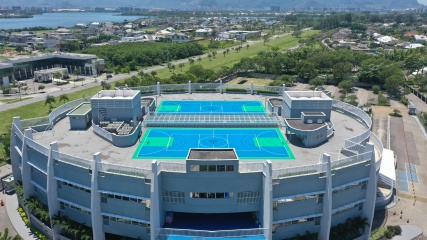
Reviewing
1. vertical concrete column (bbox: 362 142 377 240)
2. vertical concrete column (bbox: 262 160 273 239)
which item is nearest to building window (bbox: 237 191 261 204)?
vertical concrete column (bbox: 262 160 273 239)

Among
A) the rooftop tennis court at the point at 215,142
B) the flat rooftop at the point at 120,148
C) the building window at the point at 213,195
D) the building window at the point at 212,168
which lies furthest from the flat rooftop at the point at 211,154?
the flat rooftop at the point at 120,148

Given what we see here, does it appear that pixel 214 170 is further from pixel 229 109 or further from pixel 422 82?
pixel 422 82

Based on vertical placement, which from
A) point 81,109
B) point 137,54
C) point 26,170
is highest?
point 137,54

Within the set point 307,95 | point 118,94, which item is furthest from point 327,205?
point 118,94

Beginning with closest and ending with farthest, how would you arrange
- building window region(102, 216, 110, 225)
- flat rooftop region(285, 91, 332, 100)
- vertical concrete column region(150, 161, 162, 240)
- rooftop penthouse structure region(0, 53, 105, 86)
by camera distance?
vertical concrete column region(150, 161, 162, 240) → building window region(102, 216, 110, 225) → flat rooftop region(285, 91, 332, 100) → rooftop penthouse structure region(0, 53, 105, 86)

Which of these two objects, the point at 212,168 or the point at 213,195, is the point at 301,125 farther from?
the point at 212,168

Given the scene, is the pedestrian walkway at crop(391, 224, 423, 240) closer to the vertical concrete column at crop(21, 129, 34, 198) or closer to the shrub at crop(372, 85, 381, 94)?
the vertical concrete column at crop(21, 129, 34, 198)
